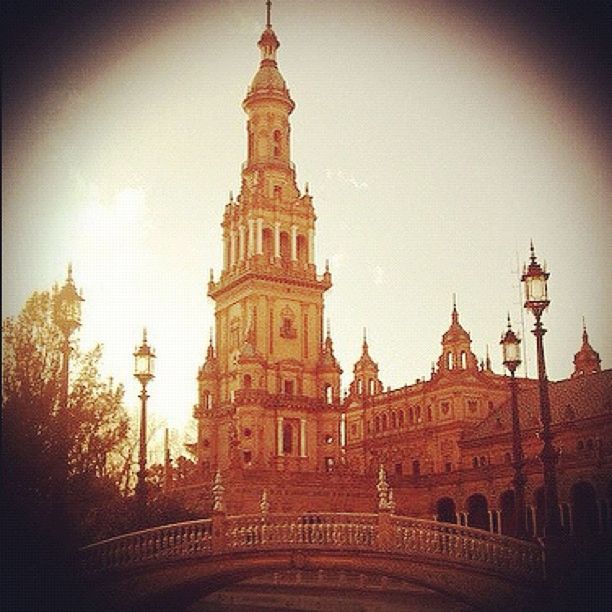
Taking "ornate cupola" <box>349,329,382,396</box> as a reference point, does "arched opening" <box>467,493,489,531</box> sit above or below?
below

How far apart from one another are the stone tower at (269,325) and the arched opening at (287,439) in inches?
2.8

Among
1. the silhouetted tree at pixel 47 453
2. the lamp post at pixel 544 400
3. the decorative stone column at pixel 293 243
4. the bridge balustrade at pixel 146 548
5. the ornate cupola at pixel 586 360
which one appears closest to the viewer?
the silhouetted tree at pixel 47 453

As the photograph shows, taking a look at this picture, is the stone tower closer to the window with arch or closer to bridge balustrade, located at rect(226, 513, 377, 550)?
the window with arch

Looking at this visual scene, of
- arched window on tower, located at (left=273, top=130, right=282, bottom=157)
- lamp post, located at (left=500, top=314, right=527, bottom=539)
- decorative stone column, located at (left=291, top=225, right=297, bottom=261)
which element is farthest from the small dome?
lamp post, located at (left=500, top=314, right=527, bottom=539)

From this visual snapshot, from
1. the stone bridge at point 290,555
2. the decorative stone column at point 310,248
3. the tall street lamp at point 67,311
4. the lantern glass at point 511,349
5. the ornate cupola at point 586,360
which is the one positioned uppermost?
the decorative stone column at point 310,248

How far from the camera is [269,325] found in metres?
69.1

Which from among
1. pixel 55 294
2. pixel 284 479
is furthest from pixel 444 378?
pixel 55 294

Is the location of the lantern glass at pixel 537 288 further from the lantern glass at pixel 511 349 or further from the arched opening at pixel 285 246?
the arched opening at pixel 285 246

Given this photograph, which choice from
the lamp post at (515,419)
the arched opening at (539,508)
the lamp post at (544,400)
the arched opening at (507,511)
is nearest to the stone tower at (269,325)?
the arched opening at (507,511)

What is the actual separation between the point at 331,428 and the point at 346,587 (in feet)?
96.2

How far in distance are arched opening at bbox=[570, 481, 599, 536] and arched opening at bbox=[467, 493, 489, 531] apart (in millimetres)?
8222

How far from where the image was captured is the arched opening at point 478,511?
6450 cm

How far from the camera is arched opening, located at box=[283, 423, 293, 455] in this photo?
6750 cm

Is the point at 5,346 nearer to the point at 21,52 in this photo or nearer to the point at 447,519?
the point at 21,52
